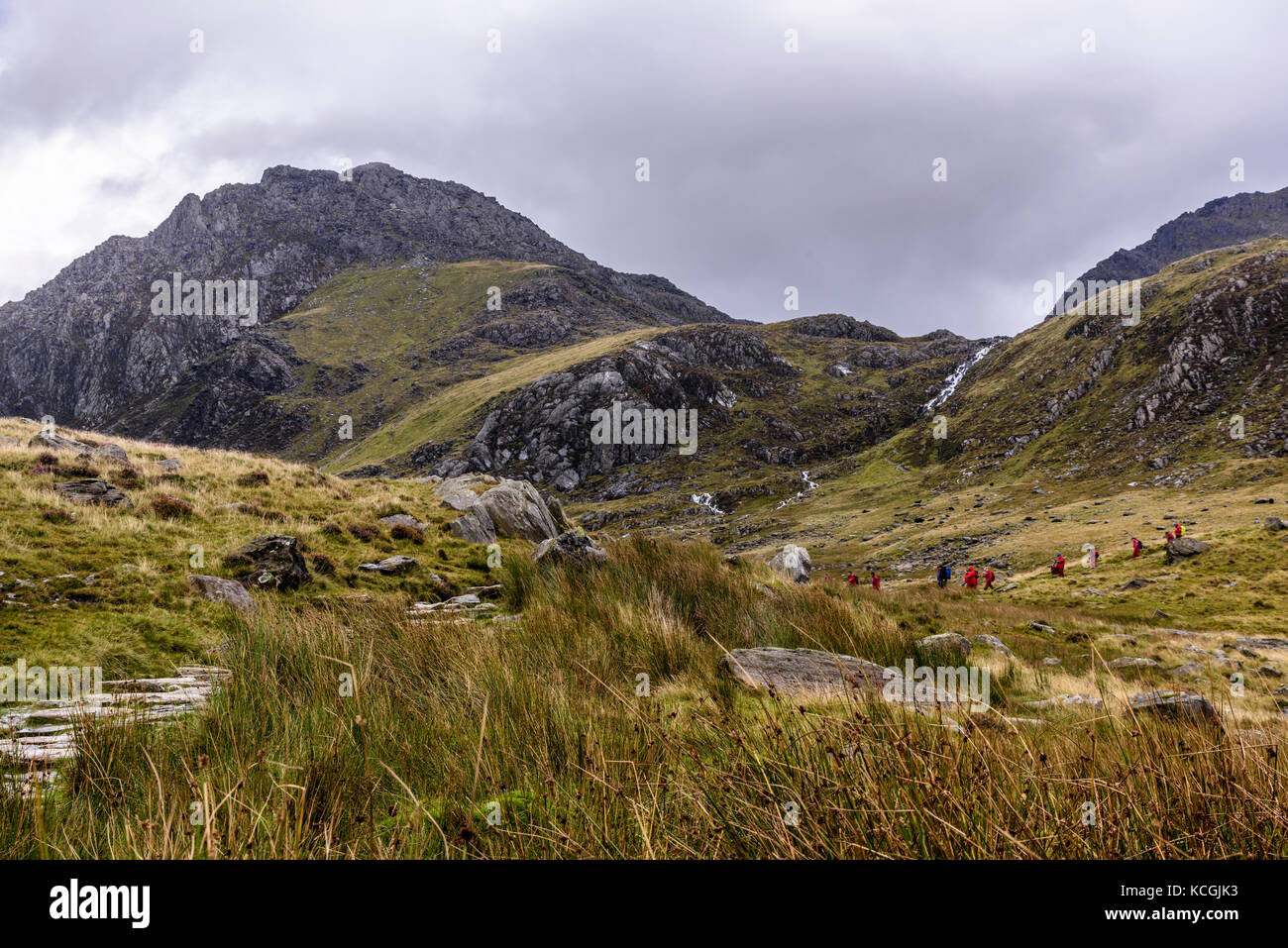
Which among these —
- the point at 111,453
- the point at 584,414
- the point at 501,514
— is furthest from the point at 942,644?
the point at 584,414

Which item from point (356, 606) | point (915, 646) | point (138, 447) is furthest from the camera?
point (138, 447)

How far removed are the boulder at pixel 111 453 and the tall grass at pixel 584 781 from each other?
63.8ft

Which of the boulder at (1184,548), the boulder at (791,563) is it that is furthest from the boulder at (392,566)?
the boulder at (1184,548)

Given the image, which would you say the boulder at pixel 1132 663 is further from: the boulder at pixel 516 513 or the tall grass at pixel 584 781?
the boulder at pixel 516 513

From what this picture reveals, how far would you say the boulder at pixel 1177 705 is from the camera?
12.0 ft

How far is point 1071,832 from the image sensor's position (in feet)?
7.09

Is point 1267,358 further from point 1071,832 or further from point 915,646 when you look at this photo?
point 1071,832

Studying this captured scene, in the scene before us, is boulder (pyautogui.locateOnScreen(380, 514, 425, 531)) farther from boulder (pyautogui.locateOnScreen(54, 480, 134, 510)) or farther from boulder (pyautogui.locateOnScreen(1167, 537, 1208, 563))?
boulder (pyautogui.locateOnScreen(1167, 537, 1208, 563))

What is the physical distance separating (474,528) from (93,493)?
370 inches

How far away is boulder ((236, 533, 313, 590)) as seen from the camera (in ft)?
35.4

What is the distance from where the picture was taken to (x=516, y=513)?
21.1m

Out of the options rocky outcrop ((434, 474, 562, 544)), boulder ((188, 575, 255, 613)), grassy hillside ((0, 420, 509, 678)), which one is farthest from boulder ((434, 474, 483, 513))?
boulder ((188, 575, 255, 613))
